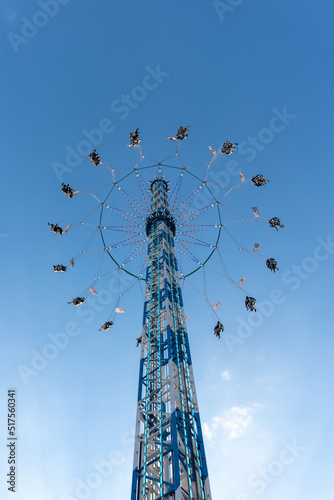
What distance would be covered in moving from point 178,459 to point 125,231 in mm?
19114

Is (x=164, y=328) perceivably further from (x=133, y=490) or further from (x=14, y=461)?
(x=14, y=461)

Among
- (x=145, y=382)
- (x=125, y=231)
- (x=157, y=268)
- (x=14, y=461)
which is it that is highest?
(x=125, y=231)

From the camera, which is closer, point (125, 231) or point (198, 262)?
point (125, 231)

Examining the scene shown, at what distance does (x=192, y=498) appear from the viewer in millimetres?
12656

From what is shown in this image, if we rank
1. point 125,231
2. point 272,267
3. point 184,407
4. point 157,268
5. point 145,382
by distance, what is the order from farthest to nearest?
1. point 125,231
2. point 272,267
3. point 157,268
4. point 145,382
5. point 184,407

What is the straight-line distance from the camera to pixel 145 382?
1791 cm

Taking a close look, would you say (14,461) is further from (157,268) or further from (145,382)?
(157,268)

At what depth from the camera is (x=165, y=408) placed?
15.9m

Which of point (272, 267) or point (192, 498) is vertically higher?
point (272, 267)

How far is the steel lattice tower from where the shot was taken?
43.4ft

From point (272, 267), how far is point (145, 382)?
Result: 13666 millimetres

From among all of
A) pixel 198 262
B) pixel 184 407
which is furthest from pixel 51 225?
pixel 184 407

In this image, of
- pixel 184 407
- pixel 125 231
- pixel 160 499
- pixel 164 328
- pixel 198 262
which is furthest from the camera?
pixel 198 262

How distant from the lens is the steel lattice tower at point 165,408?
1324 cm
